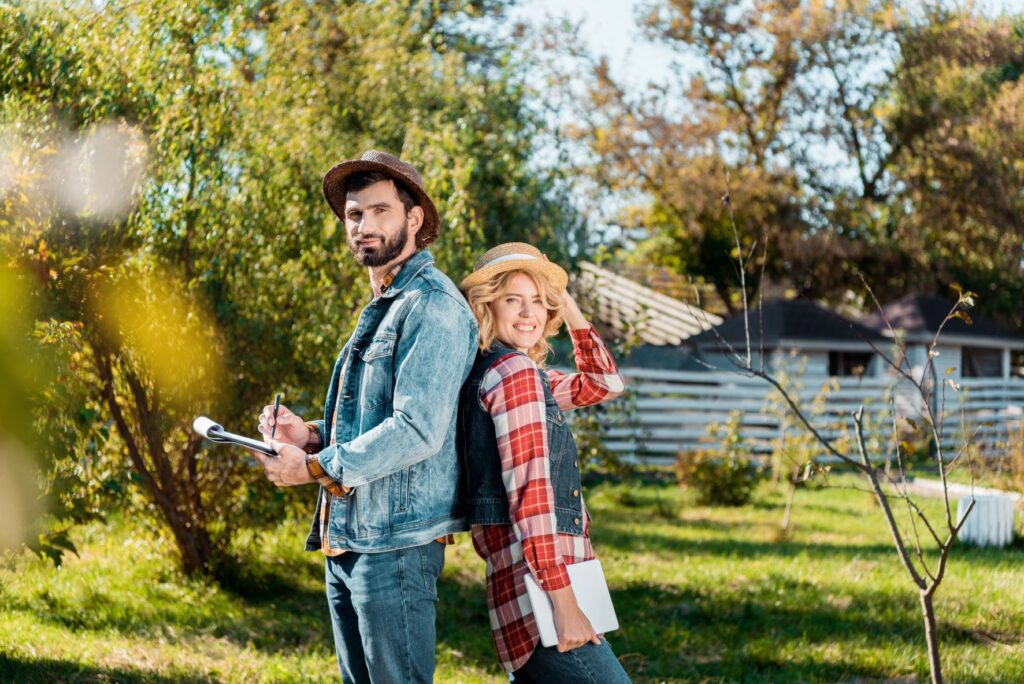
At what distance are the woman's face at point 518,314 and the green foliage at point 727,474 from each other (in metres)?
10.5

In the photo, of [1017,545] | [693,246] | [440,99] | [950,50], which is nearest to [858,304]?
[693,246]

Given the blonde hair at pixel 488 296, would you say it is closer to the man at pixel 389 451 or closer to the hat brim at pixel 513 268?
the hat brim at pixel 513 268

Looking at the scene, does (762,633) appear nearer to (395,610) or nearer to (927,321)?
(395,610)

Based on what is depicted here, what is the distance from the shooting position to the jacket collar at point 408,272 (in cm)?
286

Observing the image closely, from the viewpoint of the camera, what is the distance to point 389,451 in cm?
262

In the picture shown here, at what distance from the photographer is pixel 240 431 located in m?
7.20

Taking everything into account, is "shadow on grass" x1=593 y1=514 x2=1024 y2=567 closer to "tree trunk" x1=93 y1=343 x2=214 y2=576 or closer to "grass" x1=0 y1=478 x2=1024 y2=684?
"grass" x1=0 y1=478 x2=1024 y2=684

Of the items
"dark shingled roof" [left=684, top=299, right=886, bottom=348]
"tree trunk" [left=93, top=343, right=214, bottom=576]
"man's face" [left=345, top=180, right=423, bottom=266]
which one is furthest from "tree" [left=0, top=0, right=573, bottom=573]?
"dark shingled roof" [left=684, top=299, right=886, bottom=348]

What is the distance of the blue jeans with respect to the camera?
2.77 m

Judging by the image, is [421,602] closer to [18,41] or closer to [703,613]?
[18,41]

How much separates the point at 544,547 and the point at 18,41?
168 inches

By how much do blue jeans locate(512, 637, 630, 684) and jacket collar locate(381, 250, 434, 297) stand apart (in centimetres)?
99

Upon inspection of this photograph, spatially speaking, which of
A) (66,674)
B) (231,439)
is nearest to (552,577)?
(231,439)

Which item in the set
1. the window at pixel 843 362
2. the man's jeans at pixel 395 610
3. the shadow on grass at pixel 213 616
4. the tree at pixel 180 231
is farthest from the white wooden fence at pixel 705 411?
the man's jeans at pixel 395 610
